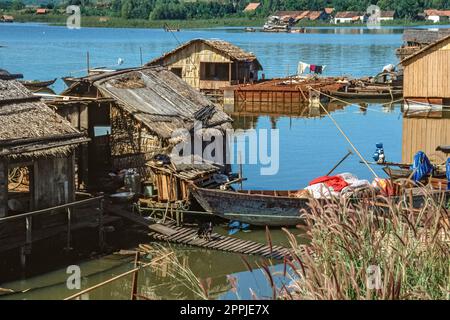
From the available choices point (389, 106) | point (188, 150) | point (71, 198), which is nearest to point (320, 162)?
point (188, 150)

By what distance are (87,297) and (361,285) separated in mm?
8580

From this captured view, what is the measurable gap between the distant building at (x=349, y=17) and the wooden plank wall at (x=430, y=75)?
14517 cm

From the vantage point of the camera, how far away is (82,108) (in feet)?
71.4

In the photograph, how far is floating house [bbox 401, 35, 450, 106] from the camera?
41.8 metres

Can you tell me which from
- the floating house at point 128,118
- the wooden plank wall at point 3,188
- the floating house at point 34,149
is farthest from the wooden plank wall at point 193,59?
the wooden plank wall at point 3,188

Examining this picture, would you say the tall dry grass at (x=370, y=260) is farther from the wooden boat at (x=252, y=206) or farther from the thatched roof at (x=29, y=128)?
the wooden boat at (x=252, y=206)

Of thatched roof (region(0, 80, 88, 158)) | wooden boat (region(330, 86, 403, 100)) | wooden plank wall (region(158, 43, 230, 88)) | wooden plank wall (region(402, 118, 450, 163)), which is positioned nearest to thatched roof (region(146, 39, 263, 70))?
wooden plank wall (region(158, 43, 230, 88))

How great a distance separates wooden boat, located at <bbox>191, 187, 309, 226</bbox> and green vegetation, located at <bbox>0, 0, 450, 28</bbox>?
458ft

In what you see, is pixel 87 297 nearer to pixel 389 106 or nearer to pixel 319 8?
pixel 389 106

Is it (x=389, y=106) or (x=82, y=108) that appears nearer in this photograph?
(x=82, y=108)

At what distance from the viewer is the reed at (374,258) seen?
27.9ft

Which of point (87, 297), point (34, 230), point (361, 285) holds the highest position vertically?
point (361, 285)

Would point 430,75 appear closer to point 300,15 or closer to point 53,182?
point 53,182

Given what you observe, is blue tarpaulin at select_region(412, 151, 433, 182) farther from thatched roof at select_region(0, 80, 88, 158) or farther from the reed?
the reed
